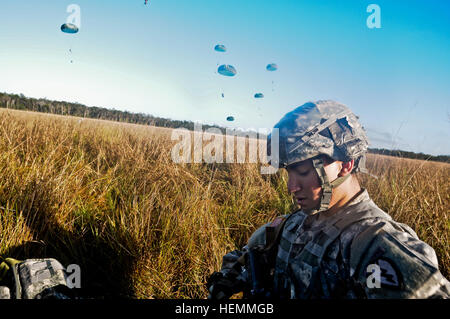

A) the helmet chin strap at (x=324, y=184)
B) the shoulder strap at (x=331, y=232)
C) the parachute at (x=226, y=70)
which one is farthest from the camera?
the parachute at (x=226, y=70)

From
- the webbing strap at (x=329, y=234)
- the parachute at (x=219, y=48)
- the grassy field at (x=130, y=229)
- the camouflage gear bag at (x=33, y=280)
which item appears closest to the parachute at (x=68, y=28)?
the parachute at (x=219, y=48)

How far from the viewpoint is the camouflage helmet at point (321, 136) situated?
177 cm

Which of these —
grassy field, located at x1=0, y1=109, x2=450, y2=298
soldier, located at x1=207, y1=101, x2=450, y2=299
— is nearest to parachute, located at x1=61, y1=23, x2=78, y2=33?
grassy field, located at x1=0, y1=109, x2=450, y2=298

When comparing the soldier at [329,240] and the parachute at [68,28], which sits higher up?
the parachute at [68,28]

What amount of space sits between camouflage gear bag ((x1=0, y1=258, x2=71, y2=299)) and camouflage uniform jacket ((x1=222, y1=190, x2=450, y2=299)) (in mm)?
1454

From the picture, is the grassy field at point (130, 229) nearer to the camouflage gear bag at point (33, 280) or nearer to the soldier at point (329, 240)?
the camouflage gear bag at point (33, 280)

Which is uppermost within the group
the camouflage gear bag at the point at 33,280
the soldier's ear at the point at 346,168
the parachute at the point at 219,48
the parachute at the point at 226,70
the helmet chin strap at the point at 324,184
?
the parachute at the point at 219,48

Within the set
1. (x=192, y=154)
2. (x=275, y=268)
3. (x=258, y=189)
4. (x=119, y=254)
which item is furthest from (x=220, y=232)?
(x=192, y=154)

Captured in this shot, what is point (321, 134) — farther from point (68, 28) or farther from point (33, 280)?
point (68, 28)

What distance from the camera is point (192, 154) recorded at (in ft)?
20.9

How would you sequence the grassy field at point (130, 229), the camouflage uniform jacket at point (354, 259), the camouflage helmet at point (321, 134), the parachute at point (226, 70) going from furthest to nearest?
1. the parachute at point (226, 70)
2. the grassy field at point (130, 229)
3. the camouflage helmet at point (321, 134)
4. the camouflage uniform jacket at point (354, 259)

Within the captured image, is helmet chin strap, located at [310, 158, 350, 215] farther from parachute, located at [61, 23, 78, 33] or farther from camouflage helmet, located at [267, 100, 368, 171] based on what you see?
parachute, located at [61, 23, 78, 33]

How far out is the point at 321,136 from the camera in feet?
5.90

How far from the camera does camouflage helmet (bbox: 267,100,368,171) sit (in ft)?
5.82
